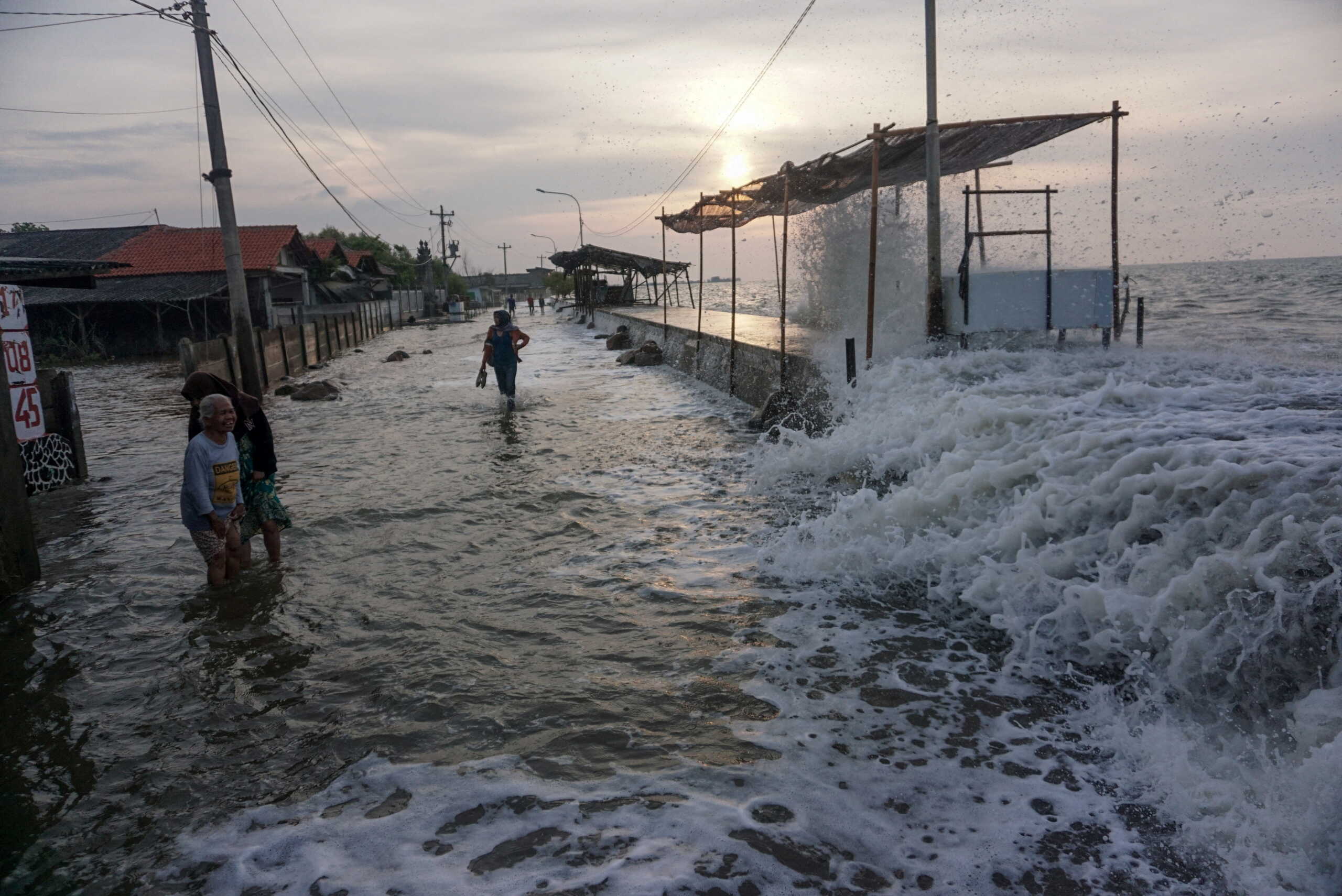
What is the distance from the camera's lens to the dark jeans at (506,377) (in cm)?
1341

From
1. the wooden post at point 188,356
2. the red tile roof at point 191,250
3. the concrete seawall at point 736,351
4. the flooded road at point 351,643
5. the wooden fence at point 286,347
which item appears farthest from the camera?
the red tile roof at point 191,250

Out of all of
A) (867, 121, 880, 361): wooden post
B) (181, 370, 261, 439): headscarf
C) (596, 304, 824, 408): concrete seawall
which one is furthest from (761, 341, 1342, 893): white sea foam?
(596, 304, 824, 408): concrete seawall

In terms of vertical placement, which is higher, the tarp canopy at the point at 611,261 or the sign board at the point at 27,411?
the tarp canopy at the point at 611,261

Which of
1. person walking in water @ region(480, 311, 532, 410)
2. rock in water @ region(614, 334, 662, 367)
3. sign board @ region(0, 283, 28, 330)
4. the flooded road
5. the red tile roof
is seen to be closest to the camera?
the flooded road

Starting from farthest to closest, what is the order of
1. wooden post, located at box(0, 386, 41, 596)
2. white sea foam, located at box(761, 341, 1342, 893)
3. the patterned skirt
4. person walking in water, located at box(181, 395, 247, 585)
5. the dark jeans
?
1. the dark jeans
2. the patterned skirt
3. wooden post, located at box(0, 386, 41, 596)
4. person walking in water, located at box(181, 395, 247, 585)
5. white sea foam, located at box(761, 341, 1342, 893)

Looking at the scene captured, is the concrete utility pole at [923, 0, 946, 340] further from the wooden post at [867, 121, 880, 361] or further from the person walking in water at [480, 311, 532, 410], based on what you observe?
the person walking in water at [480, 311, 532, 410]

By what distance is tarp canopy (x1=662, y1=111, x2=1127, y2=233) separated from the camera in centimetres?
1044

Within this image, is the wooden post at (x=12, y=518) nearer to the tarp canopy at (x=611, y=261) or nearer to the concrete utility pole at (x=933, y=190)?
the concrete utility pole at (x=933, y=190)

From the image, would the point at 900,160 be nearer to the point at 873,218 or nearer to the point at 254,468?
the point at 873,218

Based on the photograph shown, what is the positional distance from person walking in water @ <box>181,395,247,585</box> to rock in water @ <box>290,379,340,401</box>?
473 inches

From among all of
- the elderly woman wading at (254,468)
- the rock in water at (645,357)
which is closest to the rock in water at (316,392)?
the rock in water at (645,357)

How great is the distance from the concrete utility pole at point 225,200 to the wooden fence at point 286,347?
654 mm

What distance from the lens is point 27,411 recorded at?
756 centimetres

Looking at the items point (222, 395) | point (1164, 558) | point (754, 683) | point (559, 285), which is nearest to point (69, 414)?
point (222, 395)
